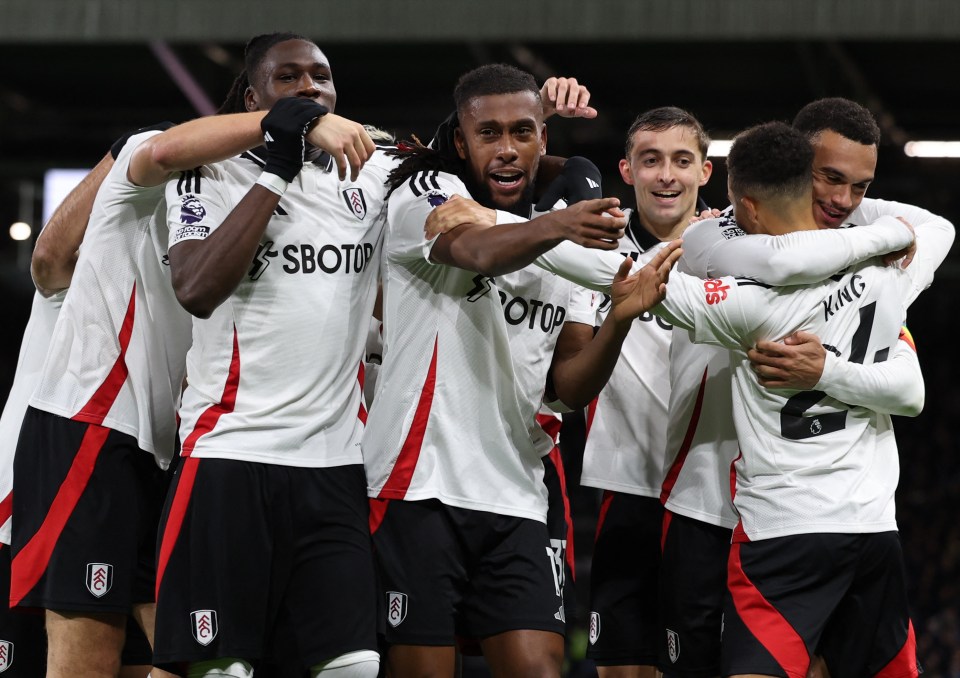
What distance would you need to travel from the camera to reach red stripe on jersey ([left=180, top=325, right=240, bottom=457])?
347 cm

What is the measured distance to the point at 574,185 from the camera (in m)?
3.70

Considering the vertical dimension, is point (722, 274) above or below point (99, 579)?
above

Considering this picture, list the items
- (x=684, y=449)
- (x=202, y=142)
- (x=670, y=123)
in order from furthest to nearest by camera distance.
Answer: (x=670, y=123), (x=684, y=449), (x=202, y=142)

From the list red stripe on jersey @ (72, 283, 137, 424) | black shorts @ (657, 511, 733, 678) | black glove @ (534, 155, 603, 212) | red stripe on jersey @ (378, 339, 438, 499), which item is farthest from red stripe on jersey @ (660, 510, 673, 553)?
red stripe on jersey @ (72, 283, 137, 424)

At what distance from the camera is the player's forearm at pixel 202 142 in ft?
11.0

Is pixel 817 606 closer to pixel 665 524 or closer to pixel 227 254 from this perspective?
pixel 665 524

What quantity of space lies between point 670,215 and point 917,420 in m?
11.9

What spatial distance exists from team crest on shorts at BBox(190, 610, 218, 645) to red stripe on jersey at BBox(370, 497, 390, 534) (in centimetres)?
53

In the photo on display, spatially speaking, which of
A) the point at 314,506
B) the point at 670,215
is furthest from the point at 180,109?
the point at 314,506

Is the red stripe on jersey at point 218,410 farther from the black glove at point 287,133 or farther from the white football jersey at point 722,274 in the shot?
the white football jersey at point 722,274

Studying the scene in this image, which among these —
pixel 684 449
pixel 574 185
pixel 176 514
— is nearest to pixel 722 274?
pixel 574 185

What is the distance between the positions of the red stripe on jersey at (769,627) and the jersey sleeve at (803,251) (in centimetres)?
84

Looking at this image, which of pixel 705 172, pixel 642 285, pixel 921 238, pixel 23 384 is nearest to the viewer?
pixel 642 285

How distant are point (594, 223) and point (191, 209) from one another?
3.76ft
